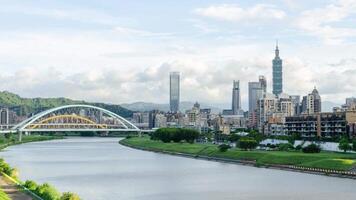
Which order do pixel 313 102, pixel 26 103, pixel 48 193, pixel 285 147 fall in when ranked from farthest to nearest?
1. pixel 26 103
2. pixel 313 102
3. pixel 285 147
4. pixel 48 193

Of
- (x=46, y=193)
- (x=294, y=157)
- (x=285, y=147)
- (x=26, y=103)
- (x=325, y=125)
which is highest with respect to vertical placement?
(x=26, y=103)

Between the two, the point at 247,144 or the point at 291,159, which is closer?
the point at 291,159

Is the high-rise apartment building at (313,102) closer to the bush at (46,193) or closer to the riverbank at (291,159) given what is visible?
the riverbank at (291,159)

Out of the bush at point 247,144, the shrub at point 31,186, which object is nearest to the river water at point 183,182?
the shrub at point 31,186

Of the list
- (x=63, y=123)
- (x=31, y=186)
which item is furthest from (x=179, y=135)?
(x=31, y=186)

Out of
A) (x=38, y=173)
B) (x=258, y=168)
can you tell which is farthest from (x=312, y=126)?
(x=38, y=173)

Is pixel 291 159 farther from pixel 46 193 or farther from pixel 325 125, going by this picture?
pixel 325 125

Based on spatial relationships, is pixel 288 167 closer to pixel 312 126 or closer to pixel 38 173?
pixel 38 173

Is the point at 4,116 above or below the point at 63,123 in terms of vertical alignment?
above
